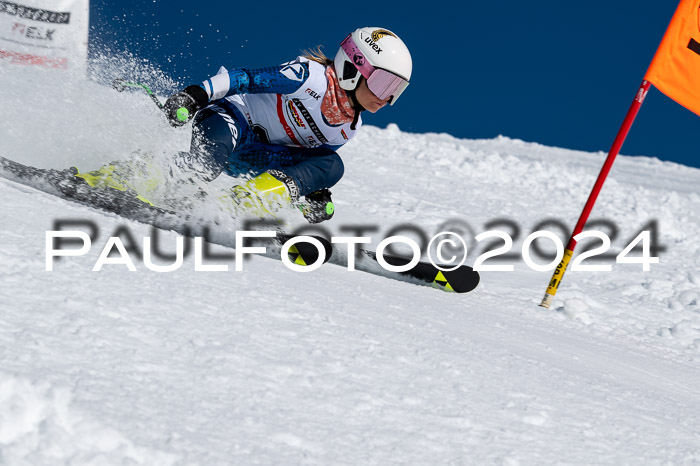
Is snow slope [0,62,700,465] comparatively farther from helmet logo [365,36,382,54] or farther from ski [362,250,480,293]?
helmet logo [365,36,382,54]

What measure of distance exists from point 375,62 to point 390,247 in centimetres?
191

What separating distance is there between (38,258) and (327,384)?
0.99 meters

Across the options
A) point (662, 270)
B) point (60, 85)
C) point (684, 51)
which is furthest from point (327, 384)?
point (60, 85)

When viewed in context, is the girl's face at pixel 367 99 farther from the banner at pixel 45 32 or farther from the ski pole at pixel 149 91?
the banner at pixel 45 32

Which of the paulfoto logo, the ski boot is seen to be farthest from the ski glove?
the ski boot

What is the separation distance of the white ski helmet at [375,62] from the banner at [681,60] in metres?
1.69

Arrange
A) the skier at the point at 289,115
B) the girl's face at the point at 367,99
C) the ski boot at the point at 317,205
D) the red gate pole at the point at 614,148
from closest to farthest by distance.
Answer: the skier at the point at 289,115
the girl's face at the point at 367,99
the ski boot at the point at 317,205
the red gate pole at the point at 614,148

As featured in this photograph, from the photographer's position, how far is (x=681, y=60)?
4648mm

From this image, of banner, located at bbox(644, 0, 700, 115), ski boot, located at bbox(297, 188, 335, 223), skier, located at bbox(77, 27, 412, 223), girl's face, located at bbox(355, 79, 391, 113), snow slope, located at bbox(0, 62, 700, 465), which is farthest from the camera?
banner, located at bbox(644, 0, 700, 115)

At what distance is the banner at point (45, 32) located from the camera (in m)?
8.18

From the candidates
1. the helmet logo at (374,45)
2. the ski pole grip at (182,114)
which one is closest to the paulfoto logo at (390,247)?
the ski pole grip at (182,114)

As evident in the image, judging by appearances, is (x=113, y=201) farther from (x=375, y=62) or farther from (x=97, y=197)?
(x=375, y=62)

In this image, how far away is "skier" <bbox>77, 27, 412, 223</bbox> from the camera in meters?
4.00

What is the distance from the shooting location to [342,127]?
4.30 meters
